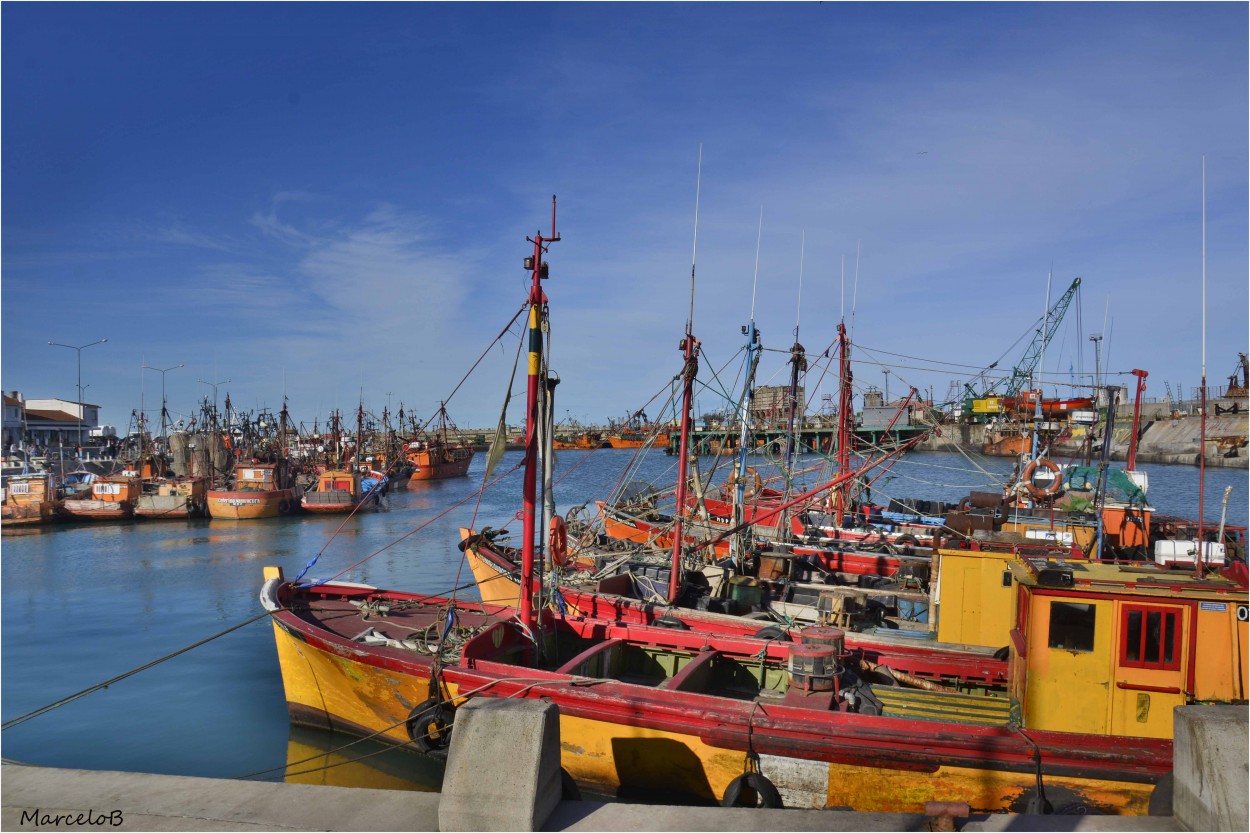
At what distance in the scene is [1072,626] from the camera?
9039 millimetres

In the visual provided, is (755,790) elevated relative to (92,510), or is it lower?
elevated

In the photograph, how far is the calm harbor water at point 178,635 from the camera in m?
14.0

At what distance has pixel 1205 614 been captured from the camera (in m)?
8.63

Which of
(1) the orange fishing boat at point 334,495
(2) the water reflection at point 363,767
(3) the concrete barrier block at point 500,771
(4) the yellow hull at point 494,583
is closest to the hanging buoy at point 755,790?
(3) the concrete barrier block at point 500,771

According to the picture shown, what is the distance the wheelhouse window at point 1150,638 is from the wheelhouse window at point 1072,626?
1.03 feet

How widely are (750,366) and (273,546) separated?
89.5 ft

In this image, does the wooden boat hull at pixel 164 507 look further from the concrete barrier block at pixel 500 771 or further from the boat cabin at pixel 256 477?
the concrete barrier block at pixel 500 771

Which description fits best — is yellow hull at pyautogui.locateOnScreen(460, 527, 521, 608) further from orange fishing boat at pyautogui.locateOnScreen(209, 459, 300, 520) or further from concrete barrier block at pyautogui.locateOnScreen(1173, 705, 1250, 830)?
orange fishing boat at pyautogui.locateOnScreen(209, 459, 300, 520)

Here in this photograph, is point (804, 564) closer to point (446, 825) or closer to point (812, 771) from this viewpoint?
point (812, 771)

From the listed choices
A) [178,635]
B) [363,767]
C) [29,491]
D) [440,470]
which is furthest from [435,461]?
[363,767]

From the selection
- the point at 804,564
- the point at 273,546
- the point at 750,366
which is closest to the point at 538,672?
the point at 804,564

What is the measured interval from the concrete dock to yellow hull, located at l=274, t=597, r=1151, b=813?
3.05m

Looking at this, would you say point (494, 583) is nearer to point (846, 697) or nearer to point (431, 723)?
point (431, 723)

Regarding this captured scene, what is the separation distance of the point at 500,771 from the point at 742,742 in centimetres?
454
